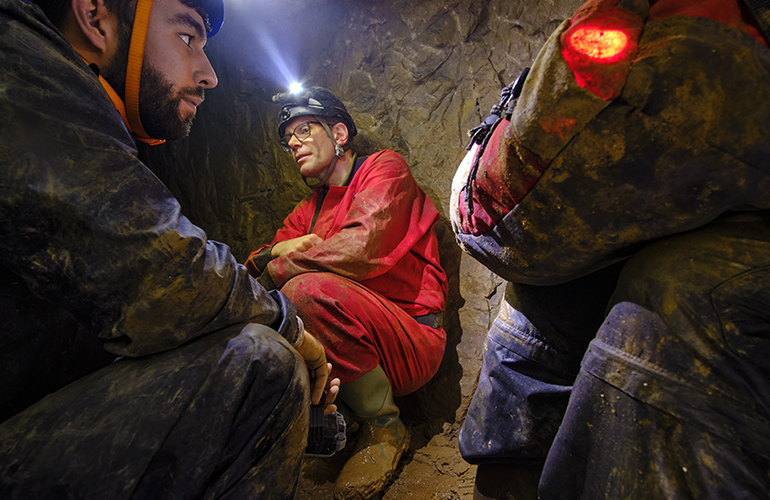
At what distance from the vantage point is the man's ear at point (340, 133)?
2.49 metres

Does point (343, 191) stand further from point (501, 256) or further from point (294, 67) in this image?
point (501, 256)

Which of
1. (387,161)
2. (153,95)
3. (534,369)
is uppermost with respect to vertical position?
(153,95)

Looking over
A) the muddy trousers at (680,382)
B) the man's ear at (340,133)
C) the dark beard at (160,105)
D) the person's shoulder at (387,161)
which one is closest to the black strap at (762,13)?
the muddy trousers at (680,382)

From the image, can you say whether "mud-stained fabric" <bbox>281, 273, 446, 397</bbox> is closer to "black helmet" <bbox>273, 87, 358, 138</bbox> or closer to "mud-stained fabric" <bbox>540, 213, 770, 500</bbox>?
"mud-stained fabric" <bbox>540, 213, 770, 500</bbox>

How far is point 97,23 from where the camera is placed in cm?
107

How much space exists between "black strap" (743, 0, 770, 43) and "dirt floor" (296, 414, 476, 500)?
1612mm

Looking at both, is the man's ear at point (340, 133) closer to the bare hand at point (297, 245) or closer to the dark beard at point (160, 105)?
the bare hand at point (297, 245)

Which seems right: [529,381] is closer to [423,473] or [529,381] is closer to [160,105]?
[423,473]

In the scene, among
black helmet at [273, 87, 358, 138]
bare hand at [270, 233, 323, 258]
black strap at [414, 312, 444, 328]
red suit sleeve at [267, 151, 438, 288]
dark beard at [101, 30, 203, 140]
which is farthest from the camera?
black helmet at [273, 87, 358, 138]

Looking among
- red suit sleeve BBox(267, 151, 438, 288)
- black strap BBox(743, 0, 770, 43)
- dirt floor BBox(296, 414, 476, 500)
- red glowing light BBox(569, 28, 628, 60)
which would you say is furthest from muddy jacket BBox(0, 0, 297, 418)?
dirt floor BBox(296, 414, 476, 500)

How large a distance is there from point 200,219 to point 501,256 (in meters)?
2.78

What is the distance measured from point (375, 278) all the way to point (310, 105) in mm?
1187

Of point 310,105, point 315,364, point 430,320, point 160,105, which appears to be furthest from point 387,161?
point 315,364

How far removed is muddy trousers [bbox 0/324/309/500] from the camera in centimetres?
70
